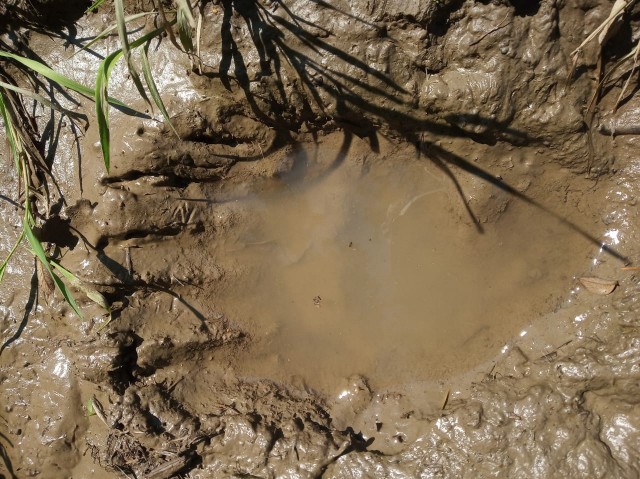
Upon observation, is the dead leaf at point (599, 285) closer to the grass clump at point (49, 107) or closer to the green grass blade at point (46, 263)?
the grass clump at point (49, 107)

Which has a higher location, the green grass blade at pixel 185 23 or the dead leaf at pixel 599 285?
the green grass blade at pixel 185 23

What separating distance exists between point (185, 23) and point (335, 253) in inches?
64.4

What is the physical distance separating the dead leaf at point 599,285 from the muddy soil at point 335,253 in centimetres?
5

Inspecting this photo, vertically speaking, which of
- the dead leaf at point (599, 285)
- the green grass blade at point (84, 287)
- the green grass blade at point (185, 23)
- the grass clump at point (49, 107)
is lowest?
the dead leaf at point (599, 285)

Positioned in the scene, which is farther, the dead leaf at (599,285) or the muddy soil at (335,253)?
the dead leaf at (599,285)

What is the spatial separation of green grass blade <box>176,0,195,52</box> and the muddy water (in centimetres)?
103

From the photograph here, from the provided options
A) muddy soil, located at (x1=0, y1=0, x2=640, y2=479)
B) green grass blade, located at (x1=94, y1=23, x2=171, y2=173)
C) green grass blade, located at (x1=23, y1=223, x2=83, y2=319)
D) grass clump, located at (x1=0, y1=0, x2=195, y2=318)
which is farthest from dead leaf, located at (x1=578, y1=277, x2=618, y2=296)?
green grass blade, located at (x1=23, y1=223, x2=83, y2=319)

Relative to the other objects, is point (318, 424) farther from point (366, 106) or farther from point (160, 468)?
point (366, 106)

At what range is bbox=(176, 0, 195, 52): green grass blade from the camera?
2383mm

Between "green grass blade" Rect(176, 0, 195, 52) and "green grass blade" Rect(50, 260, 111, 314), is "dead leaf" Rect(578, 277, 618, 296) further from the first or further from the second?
"green grass blade" Rect(50, 260, 111, 314)

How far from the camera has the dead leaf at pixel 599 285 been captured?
3.01 meters

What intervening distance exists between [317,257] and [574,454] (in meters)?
1.86

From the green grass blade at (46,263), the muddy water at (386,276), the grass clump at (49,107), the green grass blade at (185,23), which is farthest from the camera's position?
the muddy water at (386,276)

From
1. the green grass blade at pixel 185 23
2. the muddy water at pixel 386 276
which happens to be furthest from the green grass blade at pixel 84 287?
A: the green grass blade at pixel 185 23
